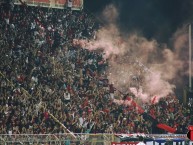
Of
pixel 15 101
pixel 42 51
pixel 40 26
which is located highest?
pixel 40 26

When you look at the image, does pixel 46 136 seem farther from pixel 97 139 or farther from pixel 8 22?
pixel 8 22

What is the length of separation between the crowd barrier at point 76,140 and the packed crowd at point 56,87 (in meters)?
1.86

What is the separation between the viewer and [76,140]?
24.4m

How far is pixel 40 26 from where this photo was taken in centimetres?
3388

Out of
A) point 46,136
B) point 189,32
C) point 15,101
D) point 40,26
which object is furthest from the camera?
point 189,32

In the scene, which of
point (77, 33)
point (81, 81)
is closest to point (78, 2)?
point (77, 33)

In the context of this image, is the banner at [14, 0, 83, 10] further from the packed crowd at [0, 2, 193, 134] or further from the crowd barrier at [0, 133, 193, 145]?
the crowd barrier at [0, 133, 193, 145]

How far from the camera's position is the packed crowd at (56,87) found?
27.1m

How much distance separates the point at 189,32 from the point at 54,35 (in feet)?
31.7

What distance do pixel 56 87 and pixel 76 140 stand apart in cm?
582

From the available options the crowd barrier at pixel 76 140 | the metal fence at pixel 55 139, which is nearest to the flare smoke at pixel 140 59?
the crowd barrier at pixel 76 140

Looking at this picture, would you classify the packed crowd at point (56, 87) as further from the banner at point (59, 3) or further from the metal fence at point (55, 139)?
the metal fence at point (55, 139)

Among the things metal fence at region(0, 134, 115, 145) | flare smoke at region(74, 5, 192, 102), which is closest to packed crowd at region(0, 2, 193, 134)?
flare smoke at region(74, 5, 192, 102)

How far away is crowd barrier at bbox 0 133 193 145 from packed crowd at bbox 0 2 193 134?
186 centimetres
